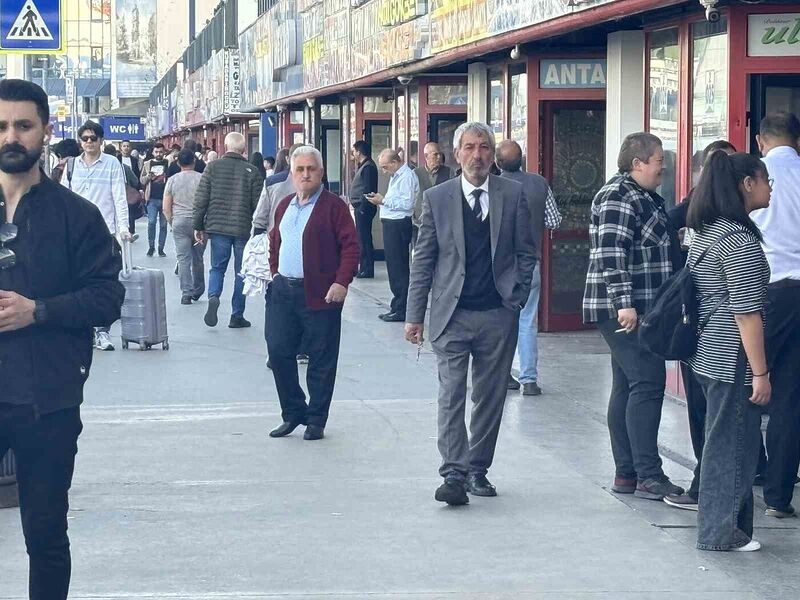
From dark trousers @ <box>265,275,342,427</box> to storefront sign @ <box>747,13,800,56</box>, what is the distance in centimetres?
309

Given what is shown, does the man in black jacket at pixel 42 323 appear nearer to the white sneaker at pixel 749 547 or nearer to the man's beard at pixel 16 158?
the man's beard at pixel 16 158

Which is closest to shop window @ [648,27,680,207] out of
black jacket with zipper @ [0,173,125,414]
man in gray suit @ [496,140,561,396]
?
man in gray suit @ [496,140,561,396]

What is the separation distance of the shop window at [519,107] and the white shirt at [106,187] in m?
3.67

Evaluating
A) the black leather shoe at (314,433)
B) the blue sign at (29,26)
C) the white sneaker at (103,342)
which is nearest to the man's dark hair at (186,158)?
the white sneaker at (103,342)

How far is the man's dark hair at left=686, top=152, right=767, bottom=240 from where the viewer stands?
21.1ft

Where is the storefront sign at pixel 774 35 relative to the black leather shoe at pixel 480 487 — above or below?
above

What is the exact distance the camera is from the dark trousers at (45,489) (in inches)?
182

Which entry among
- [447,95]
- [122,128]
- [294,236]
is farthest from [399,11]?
[122,128]

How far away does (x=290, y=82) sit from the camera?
29094mm

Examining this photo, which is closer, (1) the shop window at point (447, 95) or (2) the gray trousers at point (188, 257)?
(2) the gray trousers at point (188, 257)

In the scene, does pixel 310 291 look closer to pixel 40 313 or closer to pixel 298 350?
pixel 298 350

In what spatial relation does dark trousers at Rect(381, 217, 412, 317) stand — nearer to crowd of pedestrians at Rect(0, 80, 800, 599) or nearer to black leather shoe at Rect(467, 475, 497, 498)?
crowd of pedestrians at Rect(0, 80, 800, 599)

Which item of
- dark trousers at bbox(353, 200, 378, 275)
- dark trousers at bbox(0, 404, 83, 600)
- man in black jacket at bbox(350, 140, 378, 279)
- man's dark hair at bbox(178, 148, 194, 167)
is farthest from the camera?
dark trousers at bbox(353, 200, 378, 275)

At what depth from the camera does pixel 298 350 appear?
9.49 meters
